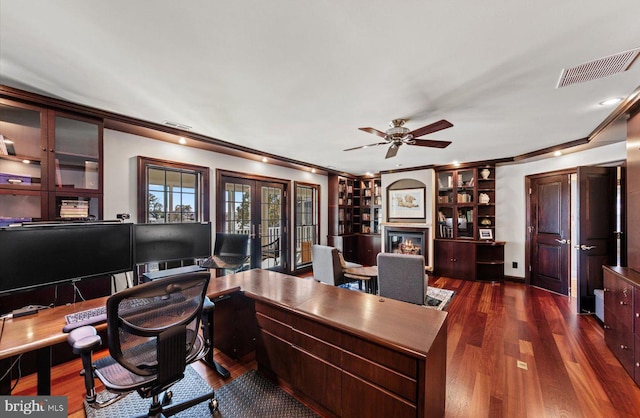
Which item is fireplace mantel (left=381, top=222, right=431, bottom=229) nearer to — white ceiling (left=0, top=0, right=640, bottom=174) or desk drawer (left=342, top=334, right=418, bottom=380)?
white ceiling (left=0, top=0, right=640, bottom=174)

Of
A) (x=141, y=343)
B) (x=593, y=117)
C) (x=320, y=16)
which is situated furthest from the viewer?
(x=593, y=117)

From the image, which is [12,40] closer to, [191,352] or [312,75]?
[312,75]

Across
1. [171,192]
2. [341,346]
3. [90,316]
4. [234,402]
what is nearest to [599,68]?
[341,346]

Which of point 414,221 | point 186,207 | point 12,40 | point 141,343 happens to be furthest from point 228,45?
point 414,221

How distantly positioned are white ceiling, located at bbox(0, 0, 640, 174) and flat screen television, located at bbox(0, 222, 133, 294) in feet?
4.03

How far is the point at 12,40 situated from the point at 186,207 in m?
2.51

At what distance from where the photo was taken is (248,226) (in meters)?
4.92

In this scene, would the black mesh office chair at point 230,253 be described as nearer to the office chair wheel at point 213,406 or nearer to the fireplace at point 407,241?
the office chair wheel at point 213,406

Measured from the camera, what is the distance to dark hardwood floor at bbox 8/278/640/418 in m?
1.91

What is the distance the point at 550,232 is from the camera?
4.61 metres

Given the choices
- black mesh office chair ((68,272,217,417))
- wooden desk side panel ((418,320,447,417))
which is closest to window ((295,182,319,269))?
black mesh office chair ((68,272,217,417))

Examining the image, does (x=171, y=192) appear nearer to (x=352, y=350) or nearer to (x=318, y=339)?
(x=318, y=339)

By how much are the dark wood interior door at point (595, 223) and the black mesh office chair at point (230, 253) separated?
15.2 ft

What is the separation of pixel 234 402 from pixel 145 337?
3.14ft
